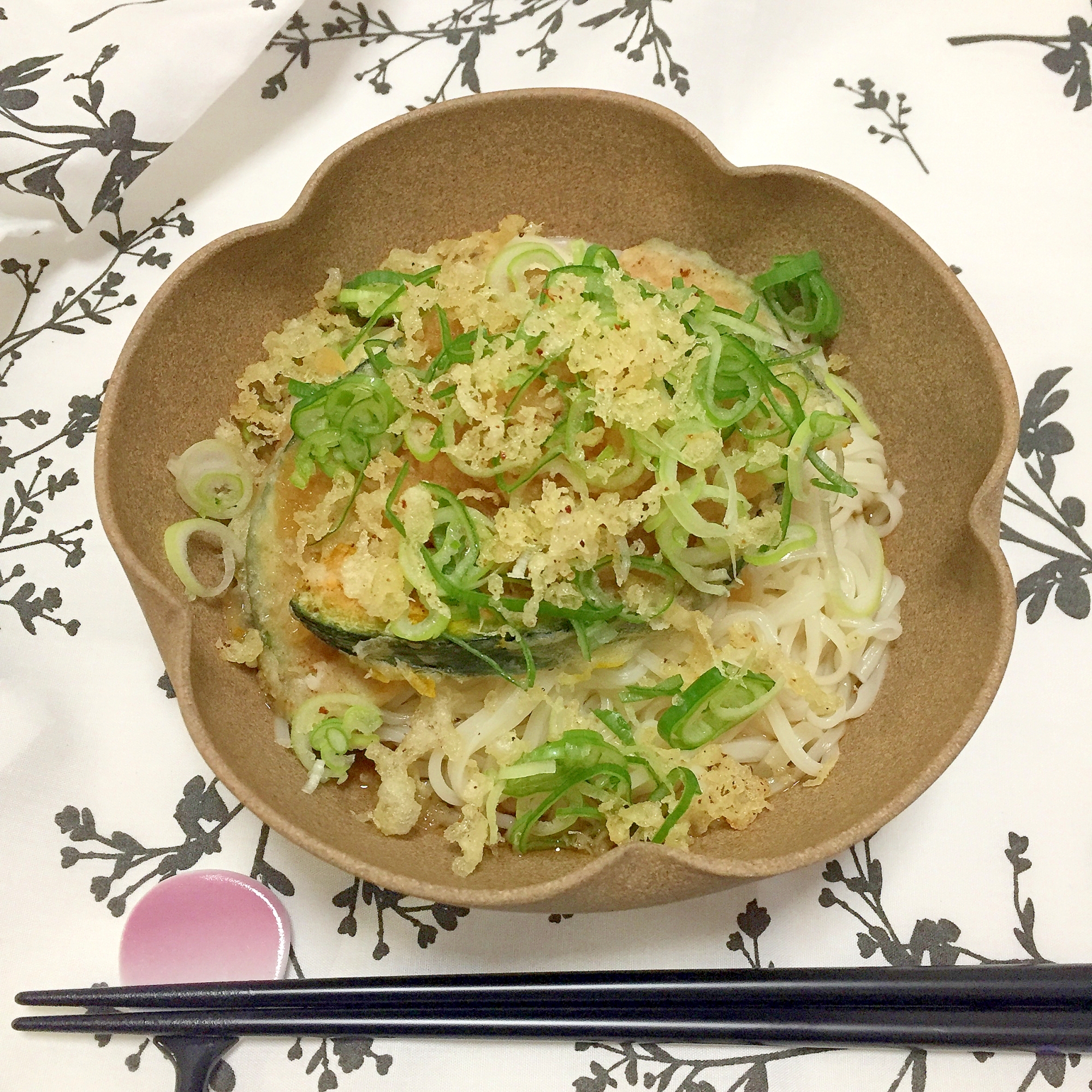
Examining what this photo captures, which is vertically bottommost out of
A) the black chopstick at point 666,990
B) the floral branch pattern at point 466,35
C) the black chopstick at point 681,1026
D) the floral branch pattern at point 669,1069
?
the floral branch pattern at point 669,1069

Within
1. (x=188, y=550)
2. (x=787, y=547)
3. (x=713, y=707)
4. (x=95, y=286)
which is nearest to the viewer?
(x=713, y=707)

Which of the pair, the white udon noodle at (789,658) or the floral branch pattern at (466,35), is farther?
the floral branch pattern at (466,35)

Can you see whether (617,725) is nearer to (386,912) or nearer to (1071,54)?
(386,912)

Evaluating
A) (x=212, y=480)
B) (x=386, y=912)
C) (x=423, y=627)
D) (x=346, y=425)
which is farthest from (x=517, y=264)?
(x=386, y=912)

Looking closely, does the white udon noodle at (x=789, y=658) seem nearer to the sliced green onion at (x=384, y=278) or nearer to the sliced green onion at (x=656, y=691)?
the sliced green onion at (x=656, y=691)

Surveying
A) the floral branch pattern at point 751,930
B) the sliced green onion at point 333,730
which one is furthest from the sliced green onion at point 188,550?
the floral branch pattern at point 751,930

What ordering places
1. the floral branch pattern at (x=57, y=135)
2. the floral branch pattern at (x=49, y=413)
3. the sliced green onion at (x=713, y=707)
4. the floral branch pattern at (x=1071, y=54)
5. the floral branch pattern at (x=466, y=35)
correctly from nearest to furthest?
the sliced green onion at (x=713, y=707) < the floral branch pattern at (x=49, y=413) < the floral branch pattern at (x=57, y=135) < the floral branch pattern at (x=1071, y=54) < the floral branch pattern at (x=466, y=35)

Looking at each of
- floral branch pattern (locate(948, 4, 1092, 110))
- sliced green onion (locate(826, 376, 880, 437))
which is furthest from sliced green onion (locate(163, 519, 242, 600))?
floral branch pattern (locate(948, 4, 1092, 110))

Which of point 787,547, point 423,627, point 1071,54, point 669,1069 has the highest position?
point 1071,54

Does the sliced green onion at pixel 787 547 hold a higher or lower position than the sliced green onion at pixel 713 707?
higher
